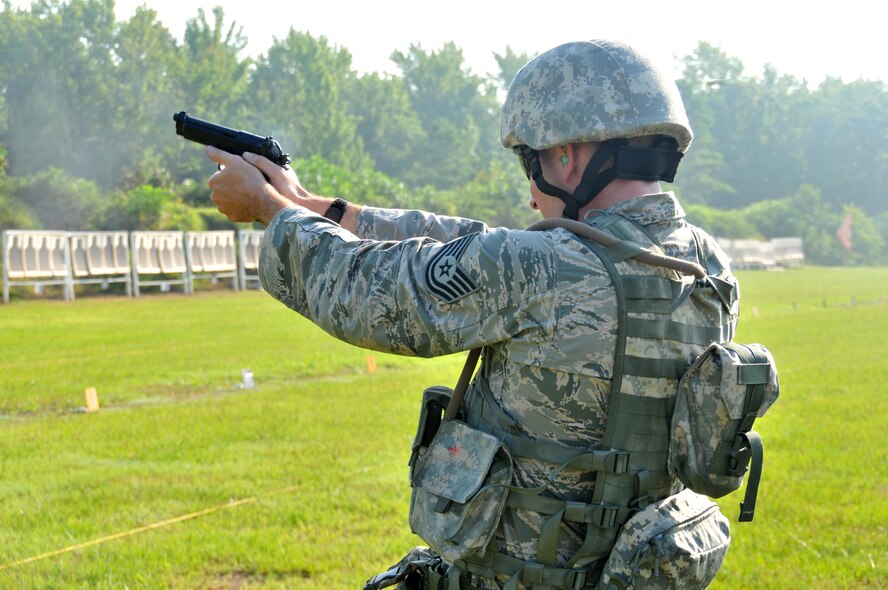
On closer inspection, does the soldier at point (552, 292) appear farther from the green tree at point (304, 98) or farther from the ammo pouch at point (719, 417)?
the green tree at point (304, 98)

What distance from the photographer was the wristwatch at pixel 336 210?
2.26m

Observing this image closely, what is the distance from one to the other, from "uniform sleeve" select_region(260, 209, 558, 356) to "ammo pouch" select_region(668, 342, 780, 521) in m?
0.33

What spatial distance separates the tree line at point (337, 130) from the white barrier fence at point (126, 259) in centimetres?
178

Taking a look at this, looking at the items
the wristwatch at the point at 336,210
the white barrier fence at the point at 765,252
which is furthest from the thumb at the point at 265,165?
the white barrier fence at the point at 765,252

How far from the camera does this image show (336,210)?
2295mm

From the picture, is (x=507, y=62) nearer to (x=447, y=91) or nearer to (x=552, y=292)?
(x=447, y=91)

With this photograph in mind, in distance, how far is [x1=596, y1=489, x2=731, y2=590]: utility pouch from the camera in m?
1.95

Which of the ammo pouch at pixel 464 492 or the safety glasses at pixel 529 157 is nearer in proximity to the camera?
the ammo pouch at pixel 464 492

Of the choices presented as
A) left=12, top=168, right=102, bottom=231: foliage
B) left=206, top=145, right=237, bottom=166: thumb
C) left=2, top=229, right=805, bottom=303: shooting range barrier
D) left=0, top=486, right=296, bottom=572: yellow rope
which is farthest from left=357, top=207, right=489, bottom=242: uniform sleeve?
left=12, top=168, right=102, bottom=231: foliage

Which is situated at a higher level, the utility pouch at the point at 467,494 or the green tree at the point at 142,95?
the green tree at the point at 142,95

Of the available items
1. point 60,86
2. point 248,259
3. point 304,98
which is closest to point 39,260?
point 248,259

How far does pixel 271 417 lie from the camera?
7996mm

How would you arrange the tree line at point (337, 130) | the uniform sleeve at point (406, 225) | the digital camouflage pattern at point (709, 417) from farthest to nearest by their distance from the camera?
the tree line at point (337, 130) < the uniform sleeve at point (406, 225) < the digital camouflage pattern at point (709, 417)

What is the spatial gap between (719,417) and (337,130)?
45.1 meters
